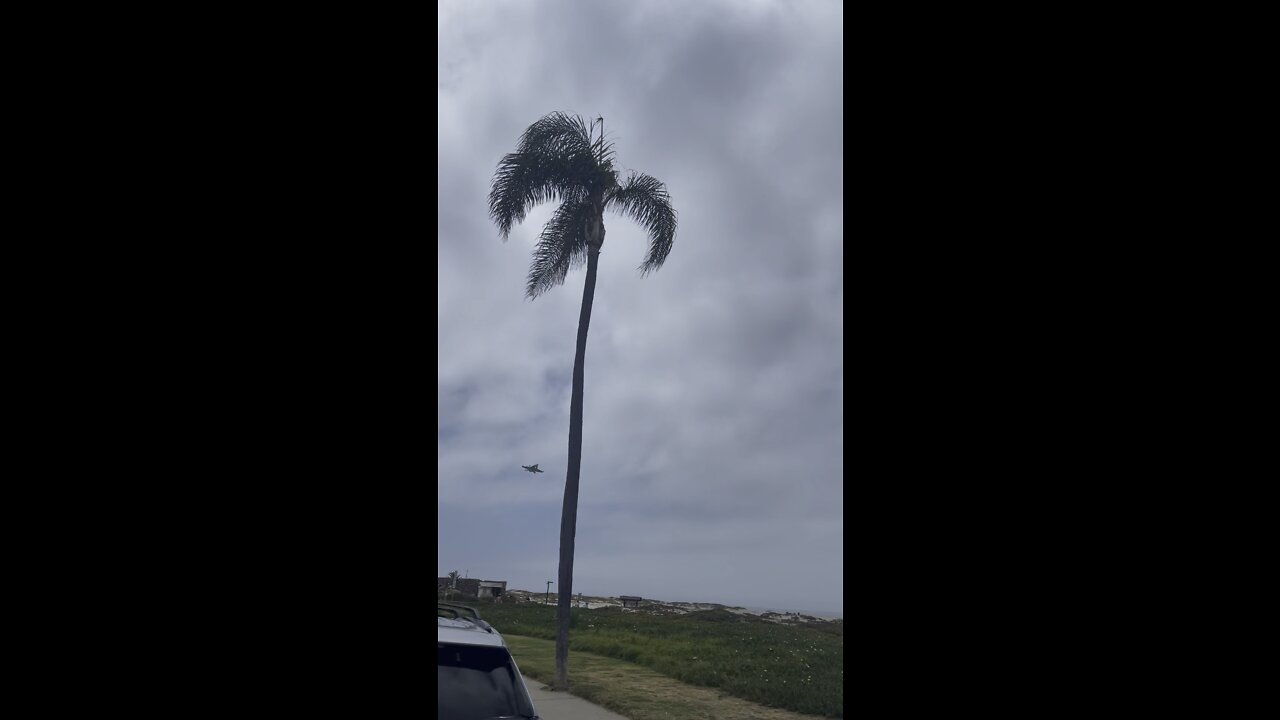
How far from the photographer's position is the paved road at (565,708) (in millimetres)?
8516

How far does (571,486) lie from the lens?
1202 centimetres

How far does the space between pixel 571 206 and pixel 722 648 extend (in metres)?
7.13

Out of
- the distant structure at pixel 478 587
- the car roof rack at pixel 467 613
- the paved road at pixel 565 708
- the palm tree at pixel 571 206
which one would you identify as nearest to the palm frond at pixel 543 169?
the palm tree at pixel 571 206

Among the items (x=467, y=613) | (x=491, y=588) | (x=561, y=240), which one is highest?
(x=561, y=240)

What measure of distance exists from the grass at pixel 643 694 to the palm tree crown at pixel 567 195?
520 centimetres

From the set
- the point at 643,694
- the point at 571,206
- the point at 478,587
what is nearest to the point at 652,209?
the point at 571,206

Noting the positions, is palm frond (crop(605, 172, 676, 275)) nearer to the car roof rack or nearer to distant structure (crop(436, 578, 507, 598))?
the car roof rack

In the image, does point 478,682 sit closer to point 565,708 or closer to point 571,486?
point 565,708

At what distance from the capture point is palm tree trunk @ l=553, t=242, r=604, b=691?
11.0 meters

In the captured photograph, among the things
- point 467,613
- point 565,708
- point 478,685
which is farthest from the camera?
point 565,708

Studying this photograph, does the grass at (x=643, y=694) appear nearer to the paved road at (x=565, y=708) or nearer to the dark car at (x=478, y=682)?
the paved road at (x=565, y=708)
